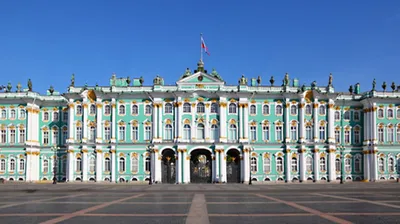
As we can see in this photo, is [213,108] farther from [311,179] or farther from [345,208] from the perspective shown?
[345,208]

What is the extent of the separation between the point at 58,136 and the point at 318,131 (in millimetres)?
43192

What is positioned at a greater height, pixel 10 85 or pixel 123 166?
pixel 10 85

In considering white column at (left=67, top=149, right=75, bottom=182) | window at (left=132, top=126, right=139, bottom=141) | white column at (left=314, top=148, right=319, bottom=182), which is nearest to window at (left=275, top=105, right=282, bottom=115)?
white column at (left=314, top=148, right=319, bottom=182)

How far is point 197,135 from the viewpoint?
7619 centimetres

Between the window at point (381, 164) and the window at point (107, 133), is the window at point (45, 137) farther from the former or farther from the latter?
the window at point (381, 164)

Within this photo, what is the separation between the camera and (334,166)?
77500mm

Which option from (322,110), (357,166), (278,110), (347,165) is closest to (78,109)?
(278,110)

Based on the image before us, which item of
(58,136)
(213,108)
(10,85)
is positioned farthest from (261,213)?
(10,85)

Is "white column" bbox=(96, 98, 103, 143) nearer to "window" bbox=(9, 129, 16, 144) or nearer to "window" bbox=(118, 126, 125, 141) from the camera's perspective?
"window" bbox=(118, 126, 125, 141)

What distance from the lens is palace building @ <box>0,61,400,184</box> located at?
7575cm

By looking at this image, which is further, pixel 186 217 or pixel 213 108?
pixel 213 108

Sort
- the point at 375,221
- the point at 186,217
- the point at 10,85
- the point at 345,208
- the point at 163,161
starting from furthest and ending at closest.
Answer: the point at 10,85 → the point at 163,161 → the point at 345,208 → the point at 186,217 → the point at 375,221

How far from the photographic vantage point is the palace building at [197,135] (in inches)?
2982

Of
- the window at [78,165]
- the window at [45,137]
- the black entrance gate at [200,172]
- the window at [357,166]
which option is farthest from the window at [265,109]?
the window at [45,137]
